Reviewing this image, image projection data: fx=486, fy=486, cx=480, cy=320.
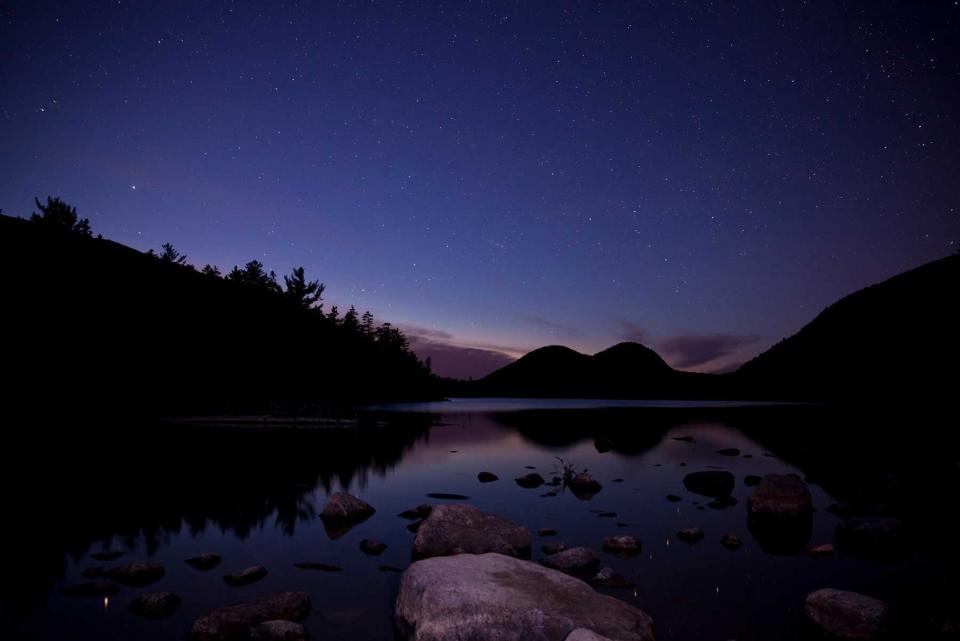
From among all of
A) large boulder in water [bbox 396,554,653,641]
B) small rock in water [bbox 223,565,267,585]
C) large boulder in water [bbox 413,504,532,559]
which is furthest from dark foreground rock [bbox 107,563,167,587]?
large boulder in water [bbox 396,554,653,641]

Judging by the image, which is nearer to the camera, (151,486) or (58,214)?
(151,486)

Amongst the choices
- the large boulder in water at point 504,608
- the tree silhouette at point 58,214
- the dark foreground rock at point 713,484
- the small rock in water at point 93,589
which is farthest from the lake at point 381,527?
the tree silhouette at point 58,214

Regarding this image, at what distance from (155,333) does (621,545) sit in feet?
236

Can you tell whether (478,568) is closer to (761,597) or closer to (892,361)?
(761,597)

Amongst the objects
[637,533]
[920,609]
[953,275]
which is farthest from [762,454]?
[953,275]

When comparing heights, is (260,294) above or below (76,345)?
above

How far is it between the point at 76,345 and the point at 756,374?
214540 mm

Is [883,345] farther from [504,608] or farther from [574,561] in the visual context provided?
[504,608]

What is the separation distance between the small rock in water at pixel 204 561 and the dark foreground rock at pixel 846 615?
12.5 m

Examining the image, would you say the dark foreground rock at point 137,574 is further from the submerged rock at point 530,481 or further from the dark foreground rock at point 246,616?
the submerged rock at point 530,481

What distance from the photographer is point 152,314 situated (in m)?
70.2

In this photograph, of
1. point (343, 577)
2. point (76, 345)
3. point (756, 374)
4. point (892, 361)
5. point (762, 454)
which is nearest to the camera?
point (343, 577)

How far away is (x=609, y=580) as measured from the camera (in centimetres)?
994

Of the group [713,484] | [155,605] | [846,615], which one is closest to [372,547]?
[155,605]
